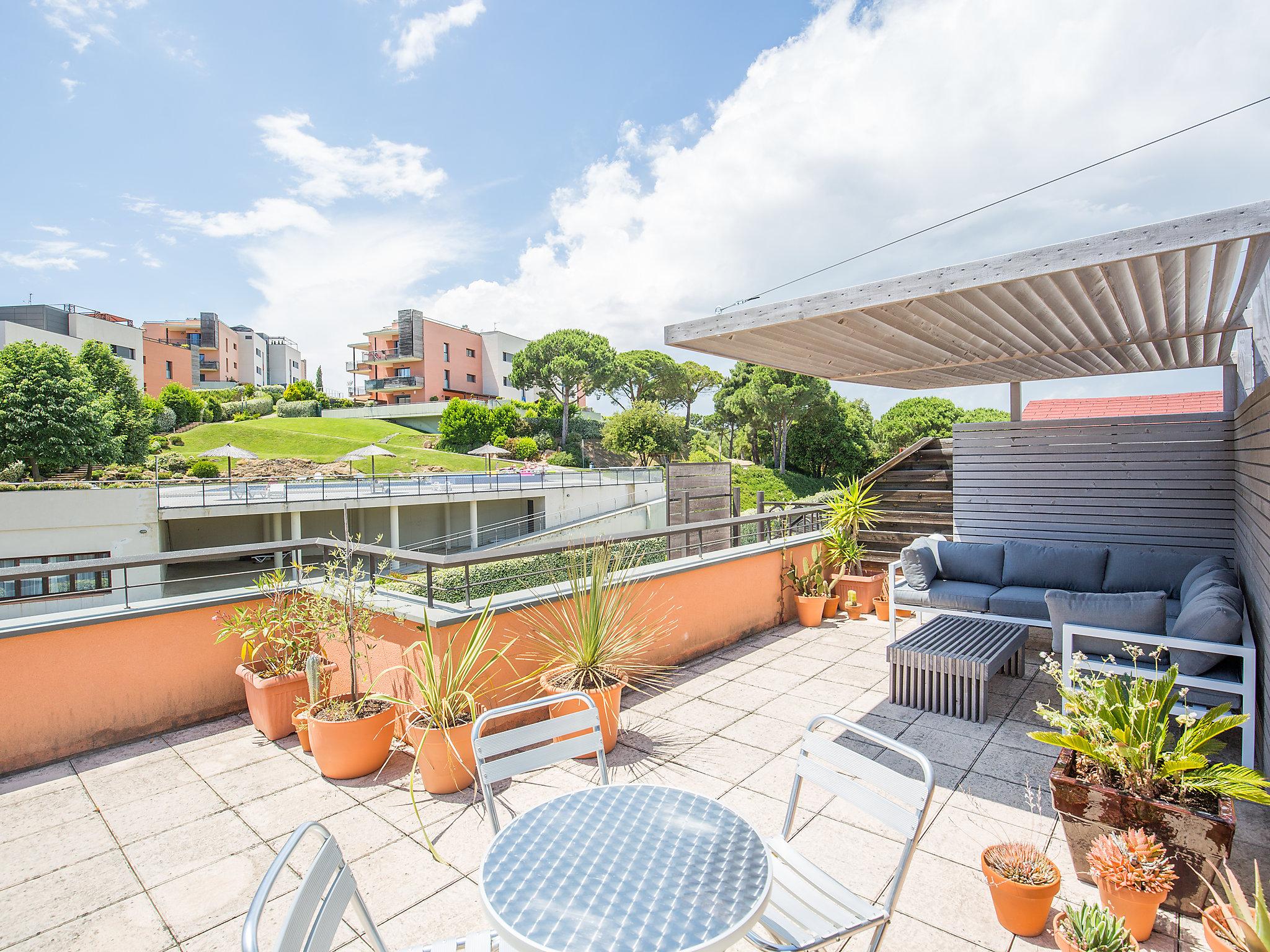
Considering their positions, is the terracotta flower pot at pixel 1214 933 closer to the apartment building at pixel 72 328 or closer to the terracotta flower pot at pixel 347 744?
the terracotta flower pot at pixel 347 744

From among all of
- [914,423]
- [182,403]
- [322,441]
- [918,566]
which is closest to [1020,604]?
[918,566]

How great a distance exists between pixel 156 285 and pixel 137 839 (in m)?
64.3

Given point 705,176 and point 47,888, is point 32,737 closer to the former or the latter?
point 47,888

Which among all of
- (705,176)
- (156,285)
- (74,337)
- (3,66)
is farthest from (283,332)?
(705,176)

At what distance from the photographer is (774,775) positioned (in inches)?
126

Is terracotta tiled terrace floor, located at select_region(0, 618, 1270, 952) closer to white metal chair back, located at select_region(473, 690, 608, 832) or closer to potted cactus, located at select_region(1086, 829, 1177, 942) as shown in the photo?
potted cactus, located at select_region(1086, 829, 1177, 942)

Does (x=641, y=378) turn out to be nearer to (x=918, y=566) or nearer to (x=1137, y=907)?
(x=918, y=566)

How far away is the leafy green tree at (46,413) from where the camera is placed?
23156mm

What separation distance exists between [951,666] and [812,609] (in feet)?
7.99

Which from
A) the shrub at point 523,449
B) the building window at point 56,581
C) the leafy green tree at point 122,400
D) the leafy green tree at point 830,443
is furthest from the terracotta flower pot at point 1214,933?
the shrub at point 523,449

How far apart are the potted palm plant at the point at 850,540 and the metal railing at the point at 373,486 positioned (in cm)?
1590

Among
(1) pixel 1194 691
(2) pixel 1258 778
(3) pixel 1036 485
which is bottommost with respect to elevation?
(1) pixel 1194 691

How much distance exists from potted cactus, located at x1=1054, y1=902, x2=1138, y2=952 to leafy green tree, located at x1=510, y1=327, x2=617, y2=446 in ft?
132

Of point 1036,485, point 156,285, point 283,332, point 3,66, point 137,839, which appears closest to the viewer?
point 137,839
